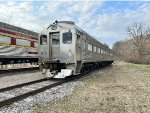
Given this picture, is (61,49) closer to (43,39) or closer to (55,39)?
(55,39)

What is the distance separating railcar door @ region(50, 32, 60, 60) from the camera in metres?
13.7

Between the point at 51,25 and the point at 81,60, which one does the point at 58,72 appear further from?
the point at 51,25

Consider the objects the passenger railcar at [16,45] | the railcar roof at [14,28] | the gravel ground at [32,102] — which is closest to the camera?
the gravel ground at [32,102]

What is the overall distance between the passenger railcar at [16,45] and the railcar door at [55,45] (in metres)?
4.23

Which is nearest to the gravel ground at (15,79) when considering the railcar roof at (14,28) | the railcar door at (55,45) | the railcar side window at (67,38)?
the railcar door at (55,45)

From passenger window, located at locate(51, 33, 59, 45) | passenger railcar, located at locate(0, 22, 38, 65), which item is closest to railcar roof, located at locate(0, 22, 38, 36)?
passenger railcar, located at locate(0, 22, 38, 65)

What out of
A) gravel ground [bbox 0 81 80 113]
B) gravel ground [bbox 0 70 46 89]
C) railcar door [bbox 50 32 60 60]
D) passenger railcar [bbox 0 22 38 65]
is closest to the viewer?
gravel ground [bbox 0 81 80 113]

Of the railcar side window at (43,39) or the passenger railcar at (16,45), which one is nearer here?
the railcar side window at (43,39)

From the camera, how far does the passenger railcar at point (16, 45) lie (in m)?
16.6

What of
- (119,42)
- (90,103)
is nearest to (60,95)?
(90,103)

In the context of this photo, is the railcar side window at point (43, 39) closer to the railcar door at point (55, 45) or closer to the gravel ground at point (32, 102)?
the railcar door at point (55, 45)

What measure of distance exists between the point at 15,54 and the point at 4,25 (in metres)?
2.33

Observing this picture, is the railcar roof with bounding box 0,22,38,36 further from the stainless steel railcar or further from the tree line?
the tree line

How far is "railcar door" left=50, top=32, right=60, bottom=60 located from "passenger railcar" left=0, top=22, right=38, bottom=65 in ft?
13.9
